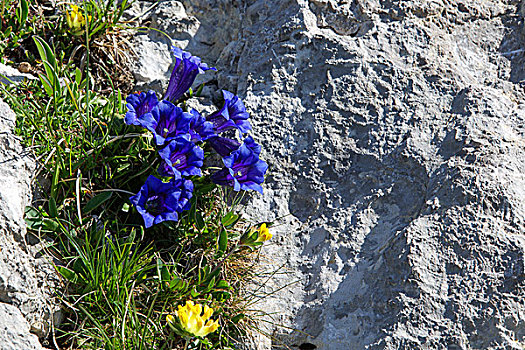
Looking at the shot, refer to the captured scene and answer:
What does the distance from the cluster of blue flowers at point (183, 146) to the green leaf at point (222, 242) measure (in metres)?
0.24

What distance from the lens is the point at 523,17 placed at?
333 cm

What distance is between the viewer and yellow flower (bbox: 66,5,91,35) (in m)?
3.23

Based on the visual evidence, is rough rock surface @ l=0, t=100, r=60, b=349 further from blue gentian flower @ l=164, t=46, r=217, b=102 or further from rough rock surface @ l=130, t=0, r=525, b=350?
rough rock surface @ l=130, t=0, r=525, b=350

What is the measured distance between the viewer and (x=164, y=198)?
8.75 feet

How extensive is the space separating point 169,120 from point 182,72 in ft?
1.28

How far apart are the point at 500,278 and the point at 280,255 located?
3.70 feet

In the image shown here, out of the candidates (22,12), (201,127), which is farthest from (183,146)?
(22,12)

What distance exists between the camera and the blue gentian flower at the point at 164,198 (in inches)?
102

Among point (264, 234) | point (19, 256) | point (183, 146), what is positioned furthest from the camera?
point (264, 234)

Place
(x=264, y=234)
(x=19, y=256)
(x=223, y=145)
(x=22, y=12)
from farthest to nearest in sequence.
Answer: (x=22, y=12) < (x=223, y=145) < (x=264, y=234) < (x=19, y=256)

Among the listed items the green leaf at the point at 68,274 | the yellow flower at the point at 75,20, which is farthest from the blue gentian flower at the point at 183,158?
the yellow flower at the point at 75,20

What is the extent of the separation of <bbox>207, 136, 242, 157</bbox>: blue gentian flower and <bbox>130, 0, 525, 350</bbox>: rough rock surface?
300mm

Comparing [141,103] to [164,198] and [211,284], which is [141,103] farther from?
[211,284]

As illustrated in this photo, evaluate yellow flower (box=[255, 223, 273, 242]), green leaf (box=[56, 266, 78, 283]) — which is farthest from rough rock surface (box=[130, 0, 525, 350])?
green leaf (box=[56, 266, 78, 283])
